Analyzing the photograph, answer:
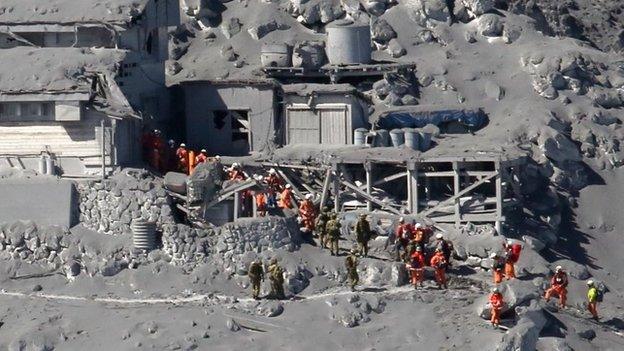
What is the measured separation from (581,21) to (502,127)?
13.7 metres

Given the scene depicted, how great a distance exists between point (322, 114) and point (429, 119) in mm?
4202

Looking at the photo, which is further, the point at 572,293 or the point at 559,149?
the point at 559,149

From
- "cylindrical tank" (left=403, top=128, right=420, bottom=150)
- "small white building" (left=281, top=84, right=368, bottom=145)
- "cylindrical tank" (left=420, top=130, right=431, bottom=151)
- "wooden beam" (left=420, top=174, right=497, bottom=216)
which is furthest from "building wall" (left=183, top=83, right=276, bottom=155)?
"wooden beam" (left=420, top=174, right=497, bottom=216)

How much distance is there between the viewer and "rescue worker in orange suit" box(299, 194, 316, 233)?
7488cm

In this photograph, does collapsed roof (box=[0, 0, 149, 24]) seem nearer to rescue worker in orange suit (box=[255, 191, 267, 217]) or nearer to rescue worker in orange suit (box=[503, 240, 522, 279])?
rescue worker in orange suit (box=[255, 191, 267, 217])

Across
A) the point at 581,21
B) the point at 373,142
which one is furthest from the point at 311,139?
the point at 581,21

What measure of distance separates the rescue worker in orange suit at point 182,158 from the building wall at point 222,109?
2855 mm

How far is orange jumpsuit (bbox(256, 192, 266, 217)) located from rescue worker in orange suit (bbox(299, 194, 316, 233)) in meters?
1.20

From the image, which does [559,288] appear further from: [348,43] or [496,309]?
[348,43]

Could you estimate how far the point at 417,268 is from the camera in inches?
2810

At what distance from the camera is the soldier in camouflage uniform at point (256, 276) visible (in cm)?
7088

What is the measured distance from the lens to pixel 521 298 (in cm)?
6950

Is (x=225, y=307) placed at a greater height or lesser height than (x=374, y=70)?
lesser

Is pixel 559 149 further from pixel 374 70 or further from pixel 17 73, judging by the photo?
pixel 17 73
